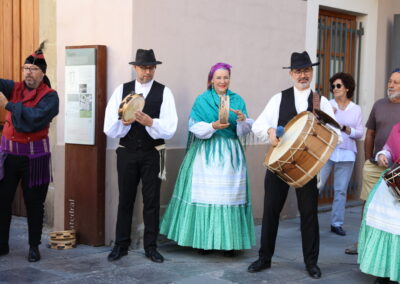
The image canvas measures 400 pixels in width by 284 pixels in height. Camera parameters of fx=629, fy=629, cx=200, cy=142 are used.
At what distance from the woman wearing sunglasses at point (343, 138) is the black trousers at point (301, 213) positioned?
181cm

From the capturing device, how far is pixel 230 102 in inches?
238

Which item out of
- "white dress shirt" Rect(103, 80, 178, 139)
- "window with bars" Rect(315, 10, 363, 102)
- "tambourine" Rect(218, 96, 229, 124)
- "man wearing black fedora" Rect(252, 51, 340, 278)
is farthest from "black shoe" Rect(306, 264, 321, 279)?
"window with bars" Rect(315, 10, 363, 102)

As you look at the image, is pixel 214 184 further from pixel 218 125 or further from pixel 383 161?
pixel 383 161

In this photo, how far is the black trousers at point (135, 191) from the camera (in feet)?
19.1

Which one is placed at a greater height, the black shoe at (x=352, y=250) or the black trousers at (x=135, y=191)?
the black trousers at (x=135, y=191)

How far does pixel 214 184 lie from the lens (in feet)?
19.5

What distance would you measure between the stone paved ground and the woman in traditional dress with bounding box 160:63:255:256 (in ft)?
0.73

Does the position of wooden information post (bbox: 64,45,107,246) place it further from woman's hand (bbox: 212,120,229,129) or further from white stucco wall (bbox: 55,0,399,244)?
woman's hand (bbox: 212,120,229,129)

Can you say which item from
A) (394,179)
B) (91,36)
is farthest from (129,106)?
(394,179)

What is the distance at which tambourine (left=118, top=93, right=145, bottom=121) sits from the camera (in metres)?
5.35

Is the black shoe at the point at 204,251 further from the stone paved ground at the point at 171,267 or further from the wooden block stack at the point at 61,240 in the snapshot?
the wooden block stack at the point at 61,240

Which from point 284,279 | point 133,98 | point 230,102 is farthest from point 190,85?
point 284,279

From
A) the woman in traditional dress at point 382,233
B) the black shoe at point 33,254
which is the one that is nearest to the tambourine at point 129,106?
the black shoe at point 33,254

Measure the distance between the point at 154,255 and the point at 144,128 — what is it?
46.9 inches
